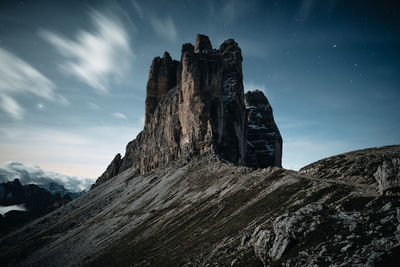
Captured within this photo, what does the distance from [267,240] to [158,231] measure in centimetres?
3362

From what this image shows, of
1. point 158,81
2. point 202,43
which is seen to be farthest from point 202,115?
point 158,81

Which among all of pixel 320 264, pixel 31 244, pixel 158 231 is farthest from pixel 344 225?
pixel 31 244

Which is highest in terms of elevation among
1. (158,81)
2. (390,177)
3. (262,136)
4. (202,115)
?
(158,81)

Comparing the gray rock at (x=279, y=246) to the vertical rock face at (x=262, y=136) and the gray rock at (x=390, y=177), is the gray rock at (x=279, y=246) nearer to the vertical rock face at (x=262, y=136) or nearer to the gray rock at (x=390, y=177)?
the gray rock at (x=390, y=177)

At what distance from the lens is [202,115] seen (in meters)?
101

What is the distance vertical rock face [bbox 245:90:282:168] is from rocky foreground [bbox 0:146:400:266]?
76.3m

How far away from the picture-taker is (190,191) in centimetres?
6719

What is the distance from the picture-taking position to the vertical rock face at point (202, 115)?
101 m

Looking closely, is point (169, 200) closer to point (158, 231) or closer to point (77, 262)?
point (158, 231)

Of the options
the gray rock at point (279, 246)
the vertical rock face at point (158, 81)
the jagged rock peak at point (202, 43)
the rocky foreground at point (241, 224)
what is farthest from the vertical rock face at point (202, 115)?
the gray rock at point (279, 246)

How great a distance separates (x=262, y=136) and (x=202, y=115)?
77466mm

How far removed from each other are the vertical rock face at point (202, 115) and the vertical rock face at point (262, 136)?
0.68m

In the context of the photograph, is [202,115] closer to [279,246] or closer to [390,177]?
[390,177]

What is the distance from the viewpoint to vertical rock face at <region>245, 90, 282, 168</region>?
154 metres
